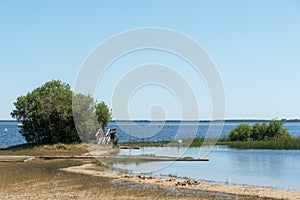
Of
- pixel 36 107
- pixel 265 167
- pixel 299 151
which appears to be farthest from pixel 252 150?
pixel 36 107

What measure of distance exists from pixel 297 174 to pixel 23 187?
15539 mm

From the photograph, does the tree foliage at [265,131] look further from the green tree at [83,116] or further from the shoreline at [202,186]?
the shoreline at [202,186]

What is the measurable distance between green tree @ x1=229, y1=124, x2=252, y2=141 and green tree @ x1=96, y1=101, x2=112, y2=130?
17.8 meters

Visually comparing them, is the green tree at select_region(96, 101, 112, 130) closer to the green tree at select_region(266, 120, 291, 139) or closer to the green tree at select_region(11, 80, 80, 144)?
the green tree at select_region(11, 80, 80, 144)

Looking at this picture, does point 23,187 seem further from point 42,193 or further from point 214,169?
point 214,169

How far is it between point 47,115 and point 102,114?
5.62m

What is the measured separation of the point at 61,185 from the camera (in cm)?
1916

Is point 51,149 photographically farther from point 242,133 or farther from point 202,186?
point 242,133

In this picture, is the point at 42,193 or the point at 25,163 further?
the point at 25,163

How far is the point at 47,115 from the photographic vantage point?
136ft

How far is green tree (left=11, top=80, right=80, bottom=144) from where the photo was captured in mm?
41281

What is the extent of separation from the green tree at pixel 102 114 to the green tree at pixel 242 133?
17765 millimetres

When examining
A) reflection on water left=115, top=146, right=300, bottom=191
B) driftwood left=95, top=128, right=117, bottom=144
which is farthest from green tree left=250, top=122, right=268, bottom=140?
reflection on water left=115, top=146, right=300, bottom=191

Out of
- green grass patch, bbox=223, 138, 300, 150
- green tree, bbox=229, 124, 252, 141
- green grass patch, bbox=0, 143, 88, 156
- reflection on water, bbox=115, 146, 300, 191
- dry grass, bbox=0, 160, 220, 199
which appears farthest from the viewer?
green tree, bbox=229, 124, 252, 141
